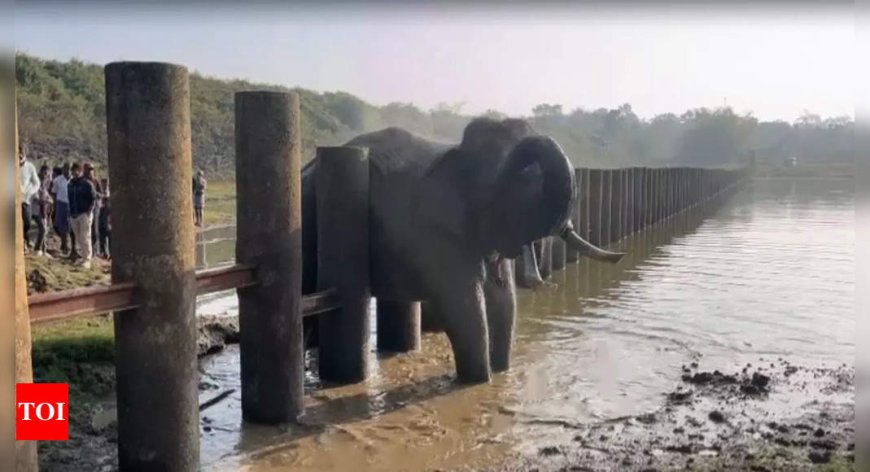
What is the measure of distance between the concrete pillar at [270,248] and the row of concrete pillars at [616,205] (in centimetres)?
238

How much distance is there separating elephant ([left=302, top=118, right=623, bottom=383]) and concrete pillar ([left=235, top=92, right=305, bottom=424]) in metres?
1.57

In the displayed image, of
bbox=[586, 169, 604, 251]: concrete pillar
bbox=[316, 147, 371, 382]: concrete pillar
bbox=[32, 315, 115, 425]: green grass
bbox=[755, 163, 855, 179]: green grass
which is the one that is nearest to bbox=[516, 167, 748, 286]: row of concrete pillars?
bbox=[586, 169, 604, 251]: concrete pillar

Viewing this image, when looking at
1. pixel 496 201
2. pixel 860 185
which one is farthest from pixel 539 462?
pixel 860 185

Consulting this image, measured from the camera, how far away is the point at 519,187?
779cm

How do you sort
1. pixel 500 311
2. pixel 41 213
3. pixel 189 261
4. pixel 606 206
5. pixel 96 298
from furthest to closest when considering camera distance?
pixel 606 206 < pixel 41 213 < pixel 500 311 < pixel 189 261 < pixel 96 298

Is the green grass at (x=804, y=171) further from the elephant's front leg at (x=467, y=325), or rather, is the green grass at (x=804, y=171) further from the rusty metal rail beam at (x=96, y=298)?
the rusty metal rail beam at (x=96, y=298)

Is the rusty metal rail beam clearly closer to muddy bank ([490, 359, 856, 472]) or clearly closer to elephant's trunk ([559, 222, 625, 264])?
muddy bank ([490, 359, 856, 472])

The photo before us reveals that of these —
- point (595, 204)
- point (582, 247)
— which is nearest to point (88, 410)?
point (582, 247)

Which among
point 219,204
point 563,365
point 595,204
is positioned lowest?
point 563,365

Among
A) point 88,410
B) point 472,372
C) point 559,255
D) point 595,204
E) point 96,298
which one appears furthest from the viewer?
point 595,204

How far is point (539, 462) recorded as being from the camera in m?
6.06

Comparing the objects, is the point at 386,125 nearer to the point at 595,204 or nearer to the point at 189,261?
the point at 595,204

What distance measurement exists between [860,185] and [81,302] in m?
4.41

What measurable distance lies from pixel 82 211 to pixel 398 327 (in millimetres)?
6908
